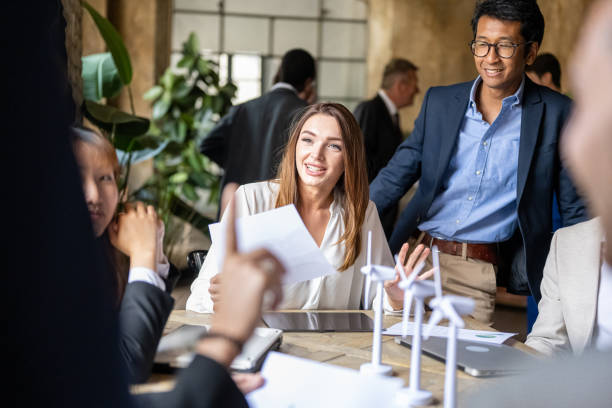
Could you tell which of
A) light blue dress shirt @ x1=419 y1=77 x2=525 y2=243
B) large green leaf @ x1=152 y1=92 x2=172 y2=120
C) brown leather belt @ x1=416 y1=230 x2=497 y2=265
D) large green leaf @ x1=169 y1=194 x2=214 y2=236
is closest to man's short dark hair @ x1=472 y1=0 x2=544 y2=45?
light blue dress shirt @ x1=419 y1=77 x2=525 y2=243

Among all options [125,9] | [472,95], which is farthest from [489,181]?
[125,9]

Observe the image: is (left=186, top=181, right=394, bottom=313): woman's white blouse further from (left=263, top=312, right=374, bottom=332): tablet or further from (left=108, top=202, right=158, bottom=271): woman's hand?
(left=108, top=202, right=158, bottom=271): woman's hand

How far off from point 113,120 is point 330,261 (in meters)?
1.90

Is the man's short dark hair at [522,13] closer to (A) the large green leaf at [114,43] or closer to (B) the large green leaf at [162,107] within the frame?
(A) the large green leaf at [114,43]

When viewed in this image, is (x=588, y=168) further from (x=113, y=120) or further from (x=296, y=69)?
(x=296, y=69)

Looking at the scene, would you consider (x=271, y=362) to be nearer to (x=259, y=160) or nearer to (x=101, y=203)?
(x=101, y=203)

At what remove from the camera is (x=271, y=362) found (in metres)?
1.37

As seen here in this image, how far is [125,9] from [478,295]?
665cm

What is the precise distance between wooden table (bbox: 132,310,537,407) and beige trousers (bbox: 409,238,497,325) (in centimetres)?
70

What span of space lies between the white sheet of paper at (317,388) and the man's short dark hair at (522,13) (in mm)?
1879

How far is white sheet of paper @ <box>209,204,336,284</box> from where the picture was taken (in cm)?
169

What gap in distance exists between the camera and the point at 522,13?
2.66m

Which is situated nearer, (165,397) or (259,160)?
(165,397)

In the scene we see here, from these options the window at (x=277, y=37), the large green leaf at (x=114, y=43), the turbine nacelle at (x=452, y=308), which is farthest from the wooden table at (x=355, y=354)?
the window at (x=277, y=37)
